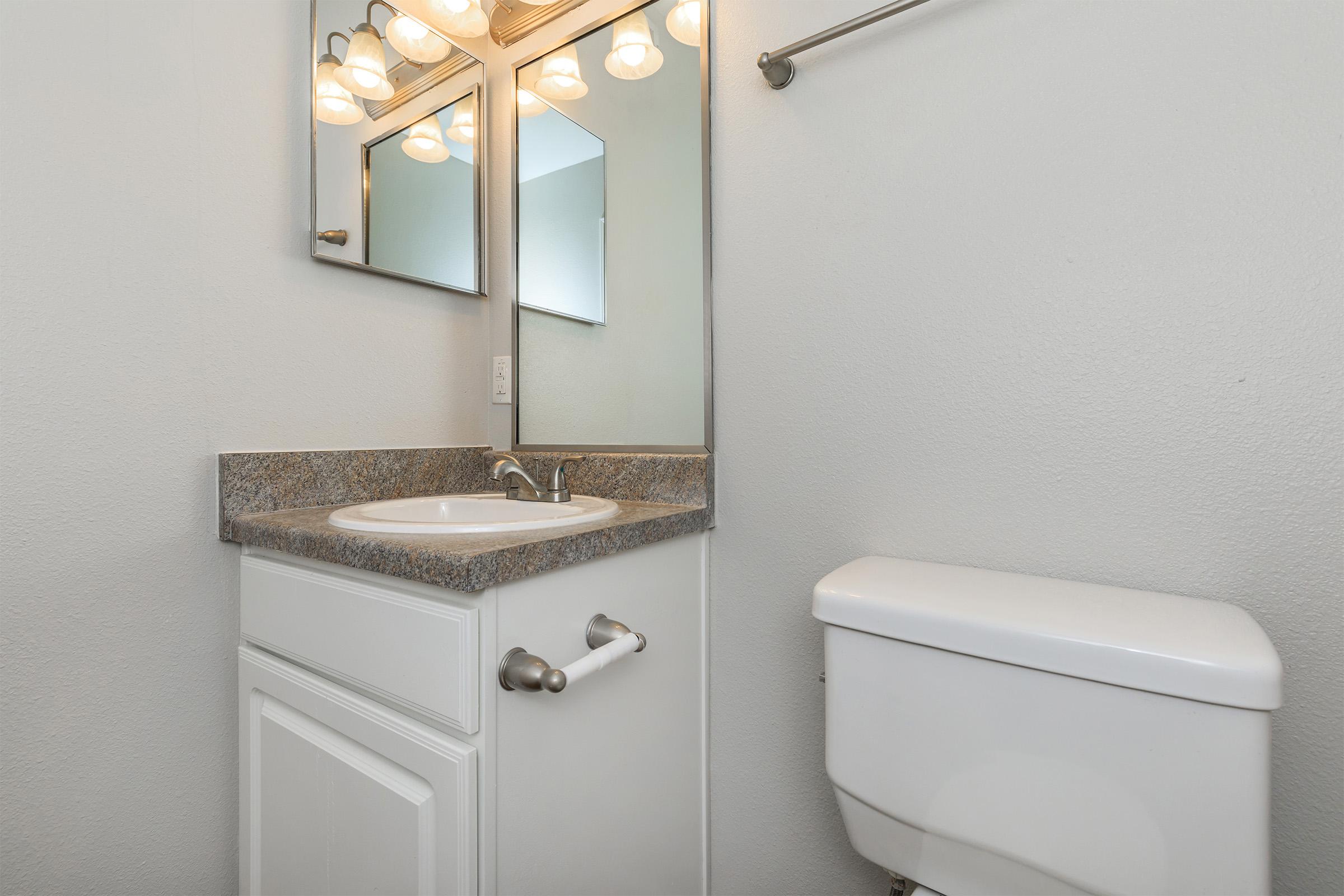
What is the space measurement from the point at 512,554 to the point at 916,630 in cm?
45

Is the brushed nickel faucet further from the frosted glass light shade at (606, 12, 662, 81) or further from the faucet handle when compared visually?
the frosted glass light shade at (606, 12, 662, 81)

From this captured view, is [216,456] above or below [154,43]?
below

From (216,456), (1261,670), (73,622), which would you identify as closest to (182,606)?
(73,622)

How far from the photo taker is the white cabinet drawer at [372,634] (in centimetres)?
65

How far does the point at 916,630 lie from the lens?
665mm

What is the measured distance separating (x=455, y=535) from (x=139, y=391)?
554mm

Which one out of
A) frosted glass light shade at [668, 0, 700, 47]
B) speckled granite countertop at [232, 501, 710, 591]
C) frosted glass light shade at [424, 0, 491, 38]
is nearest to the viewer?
speckled granite countertop at [232, 501, 710, 591]

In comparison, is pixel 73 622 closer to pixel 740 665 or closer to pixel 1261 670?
pixel 740 665

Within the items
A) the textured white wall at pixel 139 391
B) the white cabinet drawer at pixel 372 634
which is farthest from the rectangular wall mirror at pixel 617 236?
the white cabinet drawer at pixel 372 634

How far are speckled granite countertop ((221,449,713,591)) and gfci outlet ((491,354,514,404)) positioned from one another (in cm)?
12

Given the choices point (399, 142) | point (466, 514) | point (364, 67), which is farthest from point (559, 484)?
point (364, 67)

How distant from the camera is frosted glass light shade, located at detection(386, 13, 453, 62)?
1160 mm

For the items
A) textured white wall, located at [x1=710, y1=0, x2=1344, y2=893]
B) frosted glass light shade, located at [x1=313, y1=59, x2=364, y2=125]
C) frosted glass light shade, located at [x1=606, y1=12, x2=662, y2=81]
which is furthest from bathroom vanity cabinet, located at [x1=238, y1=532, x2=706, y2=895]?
frosted glass light shade, located at [x1=606, y1=12, x2=662, y2=81]

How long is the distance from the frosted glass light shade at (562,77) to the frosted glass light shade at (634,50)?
0.09 metres
